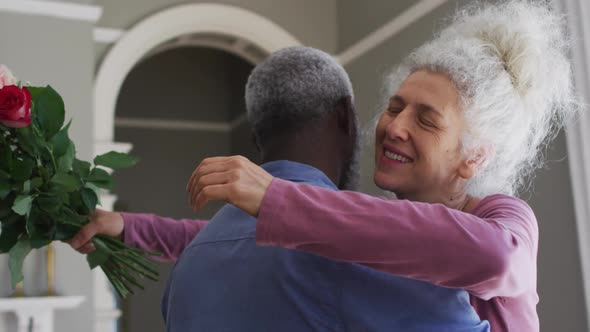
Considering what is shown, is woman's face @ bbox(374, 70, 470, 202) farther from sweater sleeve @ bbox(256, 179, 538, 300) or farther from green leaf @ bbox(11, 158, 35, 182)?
green leaf @ bbox(11, 158, 35, 182)

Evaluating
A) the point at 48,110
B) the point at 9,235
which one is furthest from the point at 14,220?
the point at 48,110

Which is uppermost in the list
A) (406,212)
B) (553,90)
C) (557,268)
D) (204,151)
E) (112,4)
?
(112,4)

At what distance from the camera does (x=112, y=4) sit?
16.3 feet

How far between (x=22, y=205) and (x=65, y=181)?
0.11m

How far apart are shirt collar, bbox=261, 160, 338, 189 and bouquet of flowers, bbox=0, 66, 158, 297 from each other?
0.54 m

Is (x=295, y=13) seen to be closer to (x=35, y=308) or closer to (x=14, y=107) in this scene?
(x=35, y=308)

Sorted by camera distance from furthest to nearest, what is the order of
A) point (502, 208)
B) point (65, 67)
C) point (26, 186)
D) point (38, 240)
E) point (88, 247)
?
point (65, 67)
point (88, 247)
point (38, 240)
point (26, 186)
point (502, 208)

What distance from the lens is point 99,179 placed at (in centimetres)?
164

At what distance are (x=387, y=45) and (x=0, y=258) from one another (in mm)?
2765

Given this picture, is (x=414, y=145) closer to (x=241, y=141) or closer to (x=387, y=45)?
(x=387, y=45)

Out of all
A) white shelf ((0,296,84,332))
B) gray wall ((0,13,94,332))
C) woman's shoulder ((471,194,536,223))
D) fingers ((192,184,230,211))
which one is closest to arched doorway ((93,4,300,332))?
gray wall ((0,13,94,332))

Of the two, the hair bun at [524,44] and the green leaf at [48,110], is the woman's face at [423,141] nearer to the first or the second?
the hair bun at [524,44]

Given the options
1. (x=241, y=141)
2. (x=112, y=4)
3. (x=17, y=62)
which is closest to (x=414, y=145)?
(x=17, y=62)

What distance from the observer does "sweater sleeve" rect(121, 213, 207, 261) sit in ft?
5.80
